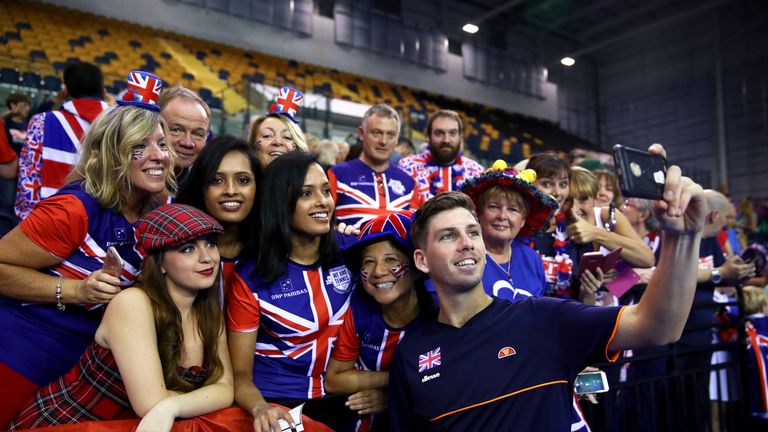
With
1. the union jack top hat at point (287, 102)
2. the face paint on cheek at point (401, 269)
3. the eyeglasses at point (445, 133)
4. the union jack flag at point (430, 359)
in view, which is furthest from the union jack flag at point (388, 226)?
the eyeglasses at point (445, 133)

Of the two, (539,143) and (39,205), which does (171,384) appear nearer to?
(39,205)

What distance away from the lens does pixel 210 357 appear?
A: 2057 mm

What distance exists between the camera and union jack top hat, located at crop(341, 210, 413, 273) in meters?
2.30

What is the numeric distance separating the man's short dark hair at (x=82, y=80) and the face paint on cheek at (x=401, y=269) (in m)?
2.52

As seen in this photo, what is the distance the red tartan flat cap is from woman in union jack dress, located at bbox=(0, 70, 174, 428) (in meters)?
0.17

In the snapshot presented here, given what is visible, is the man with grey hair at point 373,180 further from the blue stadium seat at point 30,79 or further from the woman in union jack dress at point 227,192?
the blue stadium seat at point 30,79

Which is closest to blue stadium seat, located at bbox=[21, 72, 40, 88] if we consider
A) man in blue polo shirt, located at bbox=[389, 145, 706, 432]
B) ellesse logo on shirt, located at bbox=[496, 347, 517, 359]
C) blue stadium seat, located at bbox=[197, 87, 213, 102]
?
blue stadium seat, located at bbox=[197, 87, 213, 102]

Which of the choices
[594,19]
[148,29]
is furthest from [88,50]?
[594,19]

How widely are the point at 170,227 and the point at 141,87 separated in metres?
1.23

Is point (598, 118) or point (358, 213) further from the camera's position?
point (598, 118)

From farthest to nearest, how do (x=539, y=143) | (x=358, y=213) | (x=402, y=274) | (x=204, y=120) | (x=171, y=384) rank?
1. (x=539, y=143)
2. (x=358, y=213)
3. (x=204, y=120)
4. (x=402, y=274)
5. (x=171, y=384)

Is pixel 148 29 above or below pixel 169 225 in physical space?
above

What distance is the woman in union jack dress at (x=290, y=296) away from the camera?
222cm

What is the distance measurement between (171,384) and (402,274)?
0.95 meters
